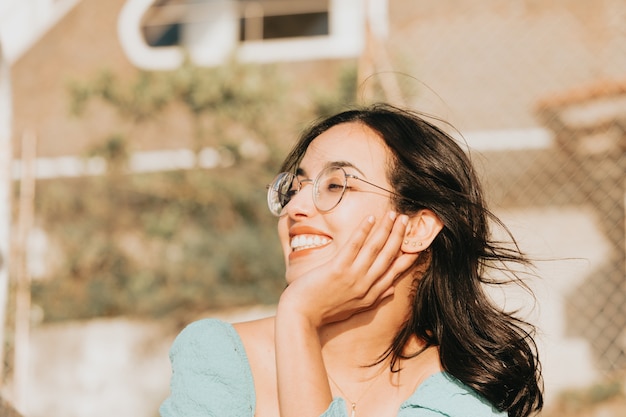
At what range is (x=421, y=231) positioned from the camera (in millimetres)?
2125

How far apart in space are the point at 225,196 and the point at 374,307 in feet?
15.1

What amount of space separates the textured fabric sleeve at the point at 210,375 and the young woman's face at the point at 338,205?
0.77 ft

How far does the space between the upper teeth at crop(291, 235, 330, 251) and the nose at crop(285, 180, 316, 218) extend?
6cm

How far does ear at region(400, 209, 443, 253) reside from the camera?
2.09 meters

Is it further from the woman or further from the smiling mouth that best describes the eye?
the smiling mouth

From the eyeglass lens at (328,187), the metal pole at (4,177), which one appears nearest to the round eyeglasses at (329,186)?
the eyeglass lens at (328,187)

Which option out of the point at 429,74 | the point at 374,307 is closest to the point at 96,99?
the point at 429,74

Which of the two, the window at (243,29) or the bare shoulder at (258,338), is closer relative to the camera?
the bare shoulder at (258,338)

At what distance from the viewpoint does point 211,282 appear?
251 inches

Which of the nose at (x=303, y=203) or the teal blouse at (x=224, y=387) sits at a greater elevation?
the nose at (x=303, y=203)

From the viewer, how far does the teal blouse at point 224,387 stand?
1870 mm

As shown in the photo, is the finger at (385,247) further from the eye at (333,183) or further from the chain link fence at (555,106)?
the chain link fence at (555,106)

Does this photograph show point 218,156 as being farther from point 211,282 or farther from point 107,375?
point 107,375

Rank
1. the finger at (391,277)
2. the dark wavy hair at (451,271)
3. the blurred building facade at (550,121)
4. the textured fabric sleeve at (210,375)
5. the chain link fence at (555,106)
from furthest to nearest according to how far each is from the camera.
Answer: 1. the chain link fence at (555,106)
2. the blurred building facade at (550,121)
3. the dark wavy hair at (451,271)
4. the finger at (391,277)
5. the textured fabric sleeve at (210,375)
